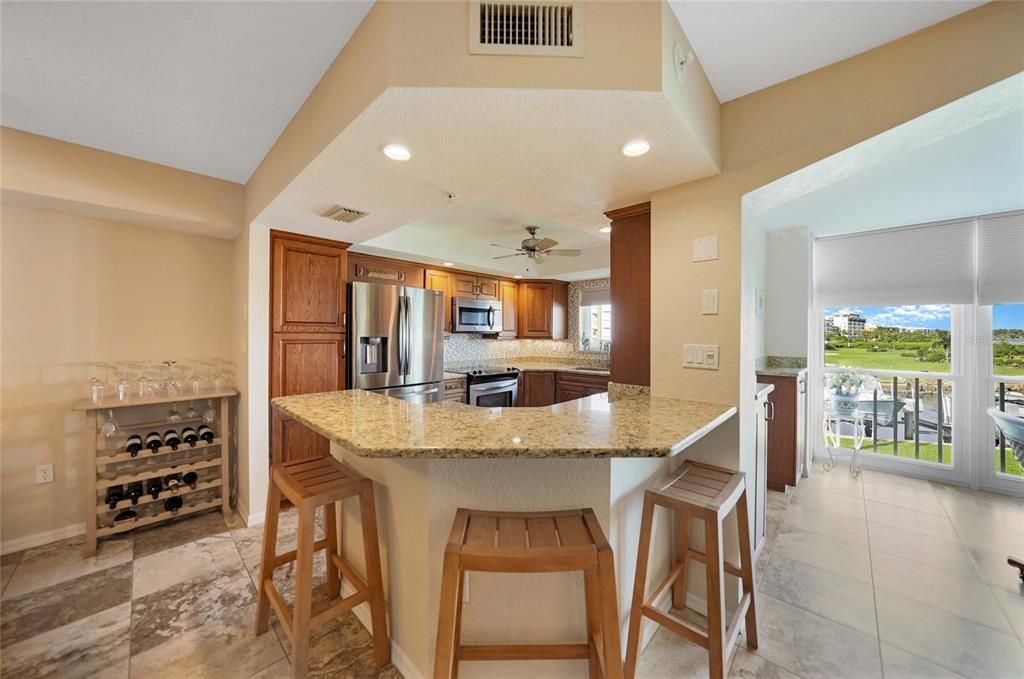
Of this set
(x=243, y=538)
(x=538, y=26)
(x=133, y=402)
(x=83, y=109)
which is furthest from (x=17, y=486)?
(x=538, y=26)

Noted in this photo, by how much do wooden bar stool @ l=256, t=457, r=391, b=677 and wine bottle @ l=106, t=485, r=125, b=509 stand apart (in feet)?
5.27

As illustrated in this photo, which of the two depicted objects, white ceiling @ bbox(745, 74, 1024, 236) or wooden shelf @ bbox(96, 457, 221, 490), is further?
wooden shelf @ bbox(96, 457, 221, 490)

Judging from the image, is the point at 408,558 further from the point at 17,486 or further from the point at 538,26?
the point at 17,486

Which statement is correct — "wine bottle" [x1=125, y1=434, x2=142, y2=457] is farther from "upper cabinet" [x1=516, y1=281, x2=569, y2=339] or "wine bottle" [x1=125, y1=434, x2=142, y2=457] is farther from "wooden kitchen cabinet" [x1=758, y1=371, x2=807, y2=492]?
Result: "wooden kitchen cabinet" [x1=758, y1=371, x2=807, y2=492]

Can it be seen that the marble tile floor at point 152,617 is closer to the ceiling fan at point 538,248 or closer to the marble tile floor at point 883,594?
the marble tile floor at point 883,594

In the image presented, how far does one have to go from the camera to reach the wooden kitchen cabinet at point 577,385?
14.6 feet

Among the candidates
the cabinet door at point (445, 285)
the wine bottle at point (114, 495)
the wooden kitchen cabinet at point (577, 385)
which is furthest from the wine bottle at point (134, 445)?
the wooden kitchen cabinet at point (577, 385)

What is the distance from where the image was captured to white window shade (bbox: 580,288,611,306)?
5.12 meters

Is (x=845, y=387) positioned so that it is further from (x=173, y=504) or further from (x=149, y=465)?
(x=149, y=465)

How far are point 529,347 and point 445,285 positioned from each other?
76.8 inches

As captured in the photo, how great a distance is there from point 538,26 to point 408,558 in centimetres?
186

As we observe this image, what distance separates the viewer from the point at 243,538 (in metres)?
2.37

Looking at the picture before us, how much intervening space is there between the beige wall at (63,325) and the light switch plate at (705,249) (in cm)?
354

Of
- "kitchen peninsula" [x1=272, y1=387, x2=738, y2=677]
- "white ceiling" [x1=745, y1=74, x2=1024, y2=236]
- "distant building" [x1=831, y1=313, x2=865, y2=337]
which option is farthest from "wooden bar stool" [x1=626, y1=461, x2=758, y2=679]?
"distant building" [x1=831, y1=313, x2=865, y2=337]
